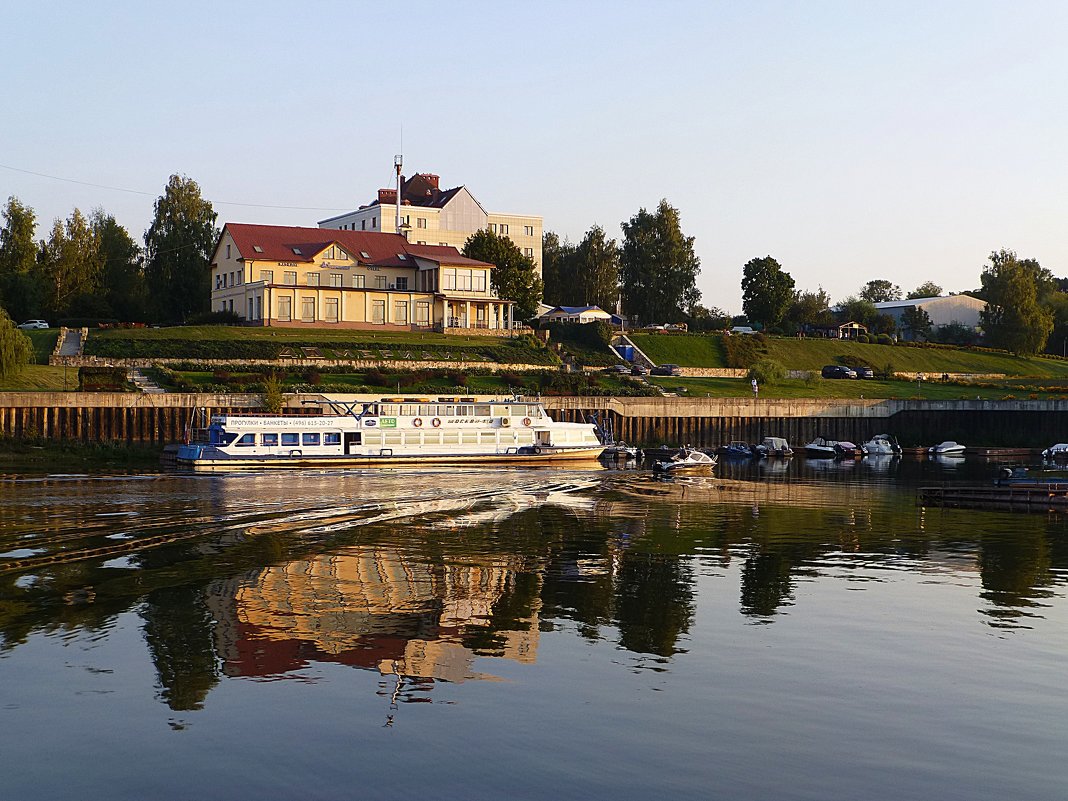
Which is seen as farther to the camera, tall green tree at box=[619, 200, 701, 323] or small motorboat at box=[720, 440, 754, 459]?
tall green tree at box=[619, 200, 701, 323]

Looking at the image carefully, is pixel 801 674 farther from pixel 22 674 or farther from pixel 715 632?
pixel 22 674

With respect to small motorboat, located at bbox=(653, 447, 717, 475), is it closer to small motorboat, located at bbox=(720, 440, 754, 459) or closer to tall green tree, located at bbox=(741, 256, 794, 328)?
small motorboat, located at bbox=(720, 440, 754, 459)

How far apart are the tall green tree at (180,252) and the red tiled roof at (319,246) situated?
11.3m

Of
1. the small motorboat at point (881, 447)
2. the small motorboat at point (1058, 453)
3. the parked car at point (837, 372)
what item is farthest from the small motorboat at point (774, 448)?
the parked car at point (837, 372)

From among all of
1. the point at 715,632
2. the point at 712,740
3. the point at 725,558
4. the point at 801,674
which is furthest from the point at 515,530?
the point at 712,740

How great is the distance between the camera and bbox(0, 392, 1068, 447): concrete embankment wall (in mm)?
75750

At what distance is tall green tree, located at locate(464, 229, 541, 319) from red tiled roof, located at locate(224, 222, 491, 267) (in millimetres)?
5015

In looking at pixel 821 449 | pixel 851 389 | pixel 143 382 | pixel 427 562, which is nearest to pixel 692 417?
pixel 821 449

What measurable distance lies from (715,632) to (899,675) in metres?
4.76

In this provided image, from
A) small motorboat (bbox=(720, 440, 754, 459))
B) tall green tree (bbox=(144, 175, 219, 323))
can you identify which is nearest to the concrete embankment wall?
small motorboat (bbox=(720, 440, 754, 459))

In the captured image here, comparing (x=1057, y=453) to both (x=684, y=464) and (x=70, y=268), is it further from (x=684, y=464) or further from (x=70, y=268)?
(x=70, y=268)

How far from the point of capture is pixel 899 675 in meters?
23.2

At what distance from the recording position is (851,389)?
397 ft

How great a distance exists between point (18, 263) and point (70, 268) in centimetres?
581
